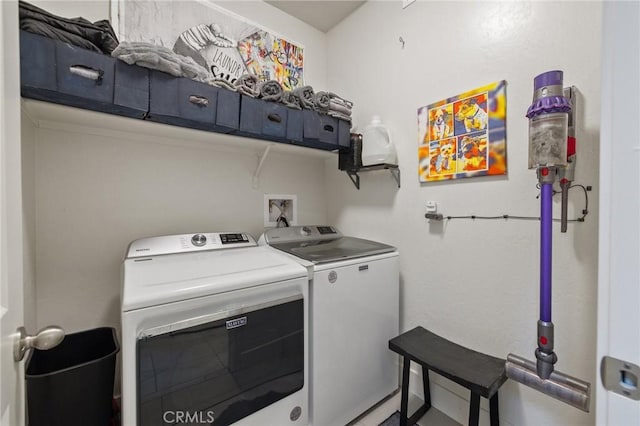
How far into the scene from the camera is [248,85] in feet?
4.75

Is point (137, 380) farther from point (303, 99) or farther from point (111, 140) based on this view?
point (303, 99)

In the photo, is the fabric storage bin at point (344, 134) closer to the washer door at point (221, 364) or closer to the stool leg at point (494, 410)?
the washer door at point (221, 364)

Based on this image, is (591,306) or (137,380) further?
(591,306)

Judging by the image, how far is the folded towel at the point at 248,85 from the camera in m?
1.42

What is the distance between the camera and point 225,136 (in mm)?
1558

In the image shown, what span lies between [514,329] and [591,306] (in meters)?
0.33

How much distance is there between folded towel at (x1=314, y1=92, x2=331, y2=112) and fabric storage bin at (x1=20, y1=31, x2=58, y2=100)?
48.0 inches

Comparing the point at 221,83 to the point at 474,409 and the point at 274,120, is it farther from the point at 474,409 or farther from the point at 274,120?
the point at 474,409

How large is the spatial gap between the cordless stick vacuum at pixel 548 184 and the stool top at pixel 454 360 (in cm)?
15

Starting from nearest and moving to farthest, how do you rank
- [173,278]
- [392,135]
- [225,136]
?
1. [173,278]
2. [225,136]
3. [392,135]

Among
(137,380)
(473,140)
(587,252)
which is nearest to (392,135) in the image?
(473,140)

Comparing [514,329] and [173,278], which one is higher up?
[173,278]

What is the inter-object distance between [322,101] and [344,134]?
0.91 feet

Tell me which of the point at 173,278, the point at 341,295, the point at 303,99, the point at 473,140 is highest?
the point at 303,99
